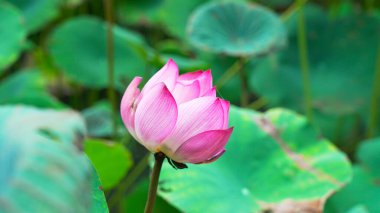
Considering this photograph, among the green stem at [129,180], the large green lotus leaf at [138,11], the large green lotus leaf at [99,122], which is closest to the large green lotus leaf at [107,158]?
the green stem at [129,180]

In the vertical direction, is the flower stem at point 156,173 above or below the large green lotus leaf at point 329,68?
above

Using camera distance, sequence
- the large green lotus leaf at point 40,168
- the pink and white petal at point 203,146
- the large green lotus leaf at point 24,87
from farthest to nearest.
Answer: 1. the large green lotus leaf at point 24,87
2. the pink and white petal at point 203,146
3. the large green lotus leaf at point 40,168

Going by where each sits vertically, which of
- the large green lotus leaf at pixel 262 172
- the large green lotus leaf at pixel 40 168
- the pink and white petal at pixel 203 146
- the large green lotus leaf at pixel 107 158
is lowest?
the large green lotus leaf at pixel 107 158

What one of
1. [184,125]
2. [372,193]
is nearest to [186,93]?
[184,125]

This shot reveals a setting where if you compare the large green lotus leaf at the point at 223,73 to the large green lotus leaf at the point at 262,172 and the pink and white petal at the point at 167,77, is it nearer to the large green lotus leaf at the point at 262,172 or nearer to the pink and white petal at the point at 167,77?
the large green lotus leaf at the point at 262,172

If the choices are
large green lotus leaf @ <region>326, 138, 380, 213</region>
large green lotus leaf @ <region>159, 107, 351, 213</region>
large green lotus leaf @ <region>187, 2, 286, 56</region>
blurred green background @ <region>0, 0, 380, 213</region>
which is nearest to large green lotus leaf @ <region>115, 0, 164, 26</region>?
blurred green background @ <region>0, 0, 380, 213</region>

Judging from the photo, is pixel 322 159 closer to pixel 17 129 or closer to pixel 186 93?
pixel 186 93

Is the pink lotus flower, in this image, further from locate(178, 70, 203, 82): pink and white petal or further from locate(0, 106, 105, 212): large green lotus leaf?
locate(0, 106, 105, 212): large green lotus leaf

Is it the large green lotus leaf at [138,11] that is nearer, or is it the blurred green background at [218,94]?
the blurred green background at [218,94]
